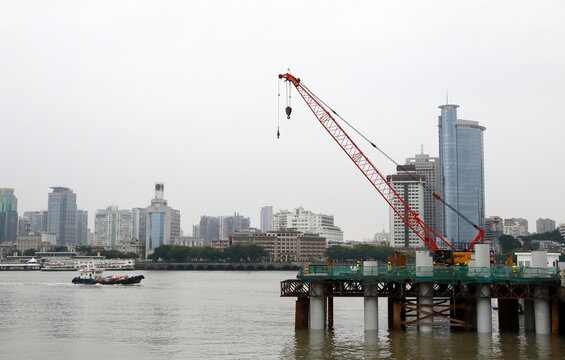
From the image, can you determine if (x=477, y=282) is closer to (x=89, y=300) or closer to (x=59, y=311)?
(x=59, y=311)

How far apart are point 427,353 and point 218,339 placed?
16.0 meters

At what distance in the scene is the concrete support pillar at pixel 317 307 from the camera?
163 ft

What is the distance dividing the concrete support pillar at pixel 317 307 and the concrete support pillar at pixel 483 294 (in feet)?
36.3

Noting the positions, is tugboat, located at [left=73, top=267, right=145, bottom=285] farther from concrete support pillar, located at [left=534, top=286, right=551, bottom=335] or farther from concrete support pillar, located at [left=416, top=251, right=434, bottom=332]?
concrete support pillar, located at [left=534, top=286, right=551, bottom=335]

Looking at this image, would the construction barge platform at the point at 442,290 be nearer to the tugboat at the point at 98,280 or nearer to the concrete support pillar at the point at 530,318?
the concrete support pillar at the point at 530,318

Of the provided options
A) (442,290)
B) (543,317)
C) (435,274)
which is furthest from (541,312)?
(435,274)

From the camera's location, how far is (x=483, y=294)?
47812 millimetres

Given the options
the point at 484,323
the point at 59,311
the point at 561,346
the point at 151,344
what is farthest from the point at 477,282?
the point at 59,311

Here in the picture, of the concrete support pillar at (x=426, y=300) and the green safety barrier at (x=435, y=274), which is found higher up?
the green safety barrier at (x=435, y=274)

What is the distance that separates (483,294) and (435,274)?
352 cm

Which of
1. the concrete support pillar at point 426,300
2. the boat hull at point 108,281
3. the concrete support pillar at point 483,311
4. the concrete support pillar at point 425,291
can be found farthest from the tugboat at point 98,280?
the concrete support pillar at point 483,311

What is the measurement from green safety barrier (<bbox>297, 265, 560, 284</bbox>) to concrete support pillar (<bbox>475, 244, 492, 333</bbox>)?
0.20 m

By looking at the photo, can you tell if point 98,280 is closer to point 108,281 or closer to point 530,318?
point 108,281

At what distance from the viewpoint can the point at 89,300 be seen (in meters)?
93.8
